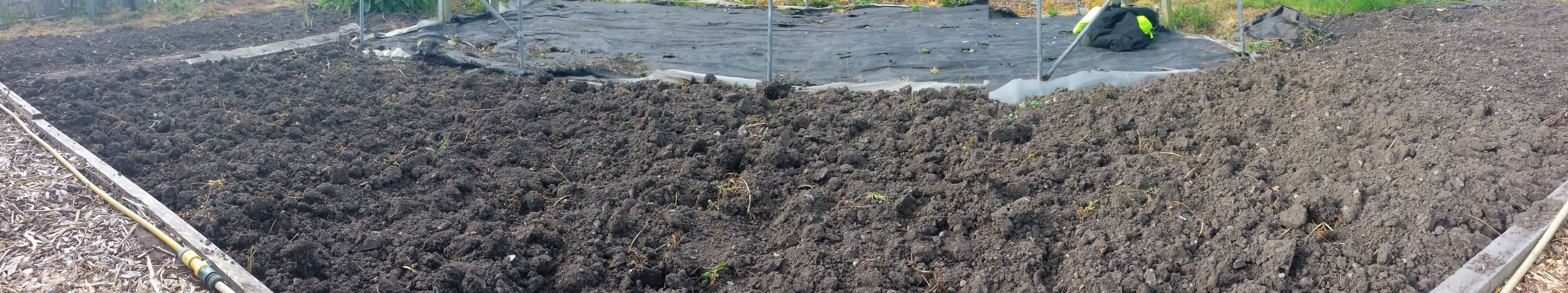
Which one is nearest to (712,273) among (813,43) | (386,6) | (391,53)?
(813,43)

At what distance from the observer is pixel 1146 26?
654cm

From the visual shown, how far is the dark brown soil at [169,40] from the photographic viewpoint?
6227mm

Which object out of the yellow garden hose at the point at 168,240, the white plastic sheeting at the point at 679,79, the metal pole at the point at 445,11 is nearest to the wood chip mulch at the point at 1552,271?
the white plastic sheeting at the point at 679,79

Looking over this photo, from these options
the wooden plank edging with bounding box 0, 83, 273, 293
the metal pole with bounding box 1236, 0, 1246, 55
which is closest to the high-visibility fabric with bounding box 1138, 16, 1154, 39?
the metal pole with bounding box 1236, 0, 1246, 55

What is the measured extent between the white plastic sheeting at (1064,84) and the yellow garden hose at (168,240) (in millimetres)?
4126

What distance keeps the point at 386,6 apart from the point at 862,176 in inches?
329

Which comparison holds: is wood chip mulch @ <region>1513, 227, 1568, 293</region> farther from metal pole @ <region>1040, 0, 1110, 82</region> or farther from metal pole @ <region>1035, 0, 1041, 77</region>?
metal pole @ <region>1035, 0, 1041, 77</region>

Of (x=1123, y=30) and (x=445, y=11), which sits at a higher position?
(x=445, y=11)

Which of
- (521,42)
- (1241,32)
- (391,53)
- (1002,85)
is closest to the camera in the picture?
(1002,85)

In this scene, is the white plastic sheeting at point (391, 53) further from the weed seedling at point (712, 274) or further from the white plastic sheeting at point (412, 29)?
the weed seedling at point (712, 274)

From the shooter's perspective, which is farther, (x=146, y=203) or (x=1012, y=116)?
(x=1012, y=116)

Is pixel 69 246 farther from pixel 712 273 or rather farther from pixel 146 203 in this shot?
pixel 712 273

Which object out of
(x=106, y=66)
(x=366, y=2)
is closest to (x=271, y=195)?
(x=106, y=66)

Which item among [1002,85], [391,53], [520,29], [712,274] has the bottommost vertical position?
[712,274]
